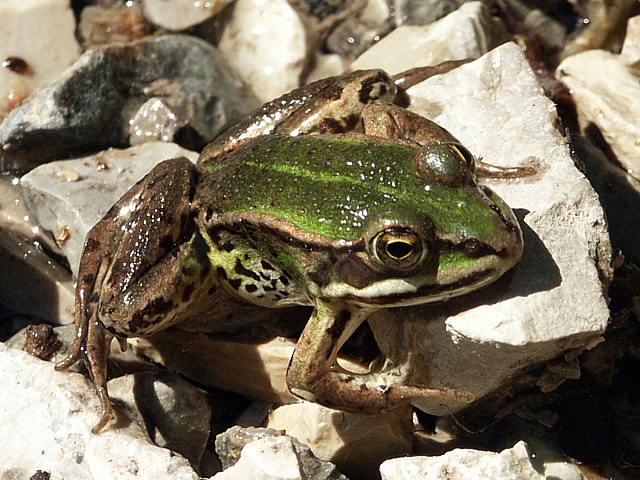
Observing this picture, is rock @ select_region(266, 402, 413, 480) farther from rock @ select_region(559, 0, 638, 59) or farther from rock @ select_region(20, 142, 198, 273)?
rock @ select_region(559, 0, 638, 59)

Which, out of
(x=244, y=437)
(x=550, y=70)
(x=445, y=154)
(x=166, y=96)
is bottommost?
(x=550, y=70)

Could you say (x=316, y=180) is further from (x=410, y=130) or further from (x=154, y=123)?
(x=154, y=123)

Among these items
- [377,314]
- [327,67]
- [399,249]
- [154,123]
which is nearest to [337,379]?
[377,314]

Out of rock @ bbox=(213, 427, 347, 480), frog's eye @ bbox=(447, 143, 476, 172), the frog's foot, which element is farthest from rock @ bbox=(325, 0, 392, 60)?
rock @ bbox=(213, 427, 347, 480)

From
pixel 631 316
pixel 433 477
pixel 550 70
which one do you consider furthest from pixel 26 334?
pixel 550 70

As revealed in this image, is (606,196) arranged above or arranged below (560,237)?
below

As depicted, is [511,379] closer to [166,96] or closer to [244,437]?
[244,437]
